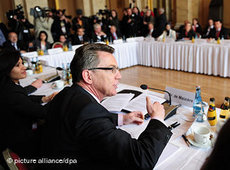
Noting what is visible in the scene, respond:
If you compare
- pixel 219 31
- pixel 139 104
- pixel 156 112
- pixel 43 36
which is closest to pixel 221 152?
pixel 156 112

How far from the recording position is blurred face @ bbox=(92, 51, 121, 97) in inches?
41.5

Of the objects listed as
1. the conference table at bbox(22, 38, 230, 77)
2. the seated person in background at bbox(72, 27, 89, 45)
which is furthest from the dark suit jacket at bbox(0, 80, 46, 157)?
the seated person in background at bbox(72, 27, 89, 45)

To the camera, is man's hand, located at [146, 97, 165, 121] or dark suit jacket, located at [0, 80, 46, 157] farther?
dark suit jacket, located at [0, 80, 46, 157]

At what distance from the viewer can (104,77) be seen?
42.0 inches

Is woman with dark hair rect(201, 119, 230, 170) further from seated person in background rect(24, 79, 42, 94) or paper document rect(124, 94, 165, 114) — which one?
seated person in background rect(24, 79, 42, 94)

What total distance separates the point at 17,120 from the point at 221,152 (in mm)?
1360

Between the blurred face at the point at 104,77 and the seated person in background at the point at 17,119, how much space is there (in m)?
0.61

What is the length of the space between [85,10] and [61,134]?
30.3 ft

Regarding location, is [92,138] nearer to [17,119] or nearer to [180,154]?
[180,154]

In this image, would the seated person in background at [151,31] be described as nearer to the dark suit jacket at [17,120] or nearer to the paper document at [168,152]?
the dark suit jacket at [17,120]

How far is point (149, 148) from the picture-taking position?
32.6 inches

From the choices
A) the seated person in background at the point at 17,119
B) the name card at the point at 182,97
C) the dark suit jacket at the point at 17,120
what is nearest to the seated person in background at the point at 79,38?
the seated person in background at the point at 17,119

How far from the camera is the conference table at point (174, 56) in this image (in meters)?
4.45

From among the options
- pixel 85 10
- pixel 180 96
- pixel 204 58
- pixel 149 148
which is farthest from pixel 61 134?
pixel 85 10
